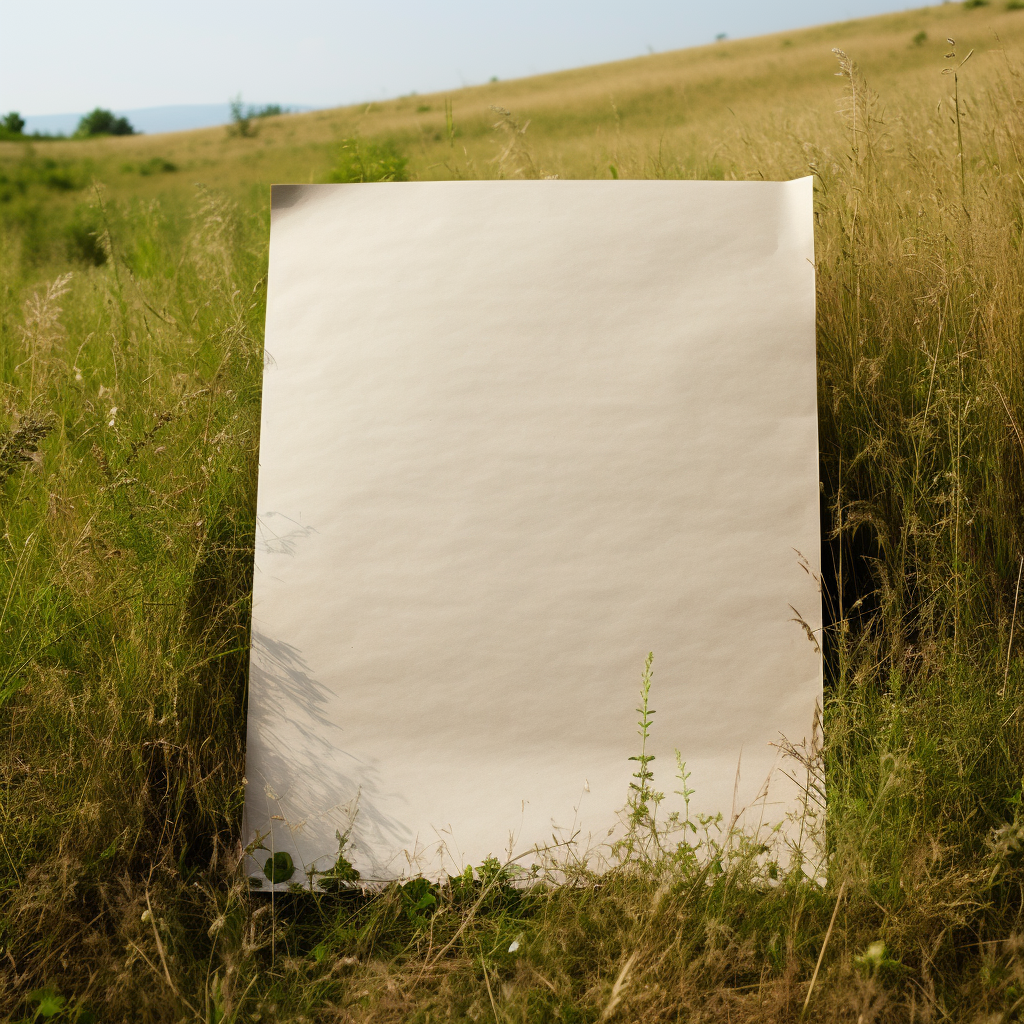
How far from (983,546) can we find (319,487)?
1461 mm

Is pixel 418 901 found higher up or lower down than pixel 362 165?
lower down

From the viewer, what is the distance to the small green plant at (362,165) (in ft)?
8.77

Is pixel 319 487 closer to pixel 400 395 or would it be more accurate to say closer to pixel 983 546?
pixel 400 395

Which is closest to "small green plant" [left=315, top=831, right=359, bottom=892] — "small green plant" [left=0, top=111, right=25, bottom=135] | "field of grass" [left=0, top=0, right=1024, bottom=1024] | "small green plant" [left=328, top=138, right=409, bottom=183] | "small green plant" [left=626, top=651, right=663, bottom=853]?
"field of grass" [left=0, top=0, right=1024, bottom=1024]

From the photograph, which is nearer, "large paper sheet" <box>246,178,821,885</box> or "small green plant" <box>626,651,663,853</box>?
"small green plant" <box>626,651,663,853</box>

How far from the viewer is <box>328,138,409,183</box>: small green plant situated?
→ 2674mm

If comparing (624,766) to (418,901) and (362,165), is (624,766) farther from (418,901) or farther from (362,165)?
(362,165)

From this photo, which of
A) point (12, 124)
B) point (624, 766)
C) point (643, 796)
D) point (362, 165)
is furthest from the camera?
point (12, 124)

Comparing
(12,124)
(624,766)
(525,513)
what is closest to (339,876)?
(624,766)

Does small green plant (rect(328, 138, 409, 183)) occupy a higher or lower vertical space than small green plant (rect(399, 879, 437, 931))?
higher

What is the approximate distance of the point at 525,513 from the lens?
1492 mm

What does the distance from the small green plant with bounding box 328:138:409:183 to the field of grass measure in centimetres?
66

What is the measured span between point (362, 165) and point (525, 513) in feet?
5.79

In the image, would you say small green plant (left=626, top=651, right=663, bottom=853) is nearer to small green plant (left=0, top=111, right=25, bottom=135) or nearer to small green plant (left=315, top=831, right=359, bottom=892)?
small green plant (left=315, top=831, right=359, bottom=892)
